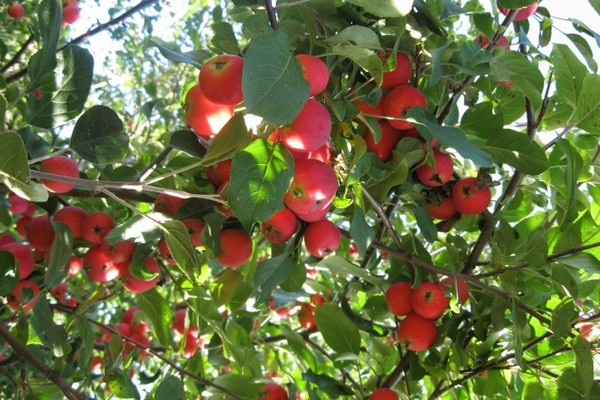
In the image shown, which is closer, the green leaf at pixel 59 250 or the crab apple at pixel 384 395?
the green leaf at pixel 59 250

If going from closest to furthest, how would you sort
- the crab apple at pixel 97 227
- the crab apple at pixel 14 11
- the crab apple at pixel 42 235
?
the crab apple at pixel 97 227 < the crab apple at pixel 42 235 < the crab apple at pixel 14 11

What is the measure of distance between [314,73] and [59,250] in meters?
0.98

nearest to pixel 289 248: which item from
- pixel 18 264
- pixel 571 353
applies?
pixel 18 264

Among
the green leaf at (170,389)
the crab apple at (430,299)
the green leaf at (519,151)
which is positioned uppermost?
the green leaf at (519,151)

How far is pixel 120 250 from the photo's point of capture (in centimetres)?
161

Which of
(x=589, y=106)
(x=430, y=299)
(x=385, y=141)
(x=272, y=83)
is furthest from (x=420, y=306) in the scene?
(x=272, y=83)

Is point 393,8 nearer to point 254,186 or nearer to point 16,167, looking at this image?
point 254,186

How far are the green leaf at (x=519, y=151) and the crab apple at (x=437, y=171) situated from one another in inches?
4.8

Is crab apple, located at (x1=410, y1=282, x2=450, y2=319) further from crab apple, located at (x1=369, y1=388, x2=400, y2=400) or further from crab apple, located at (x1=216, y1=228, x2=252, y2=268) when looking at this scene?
crab apple, located at (x1=216, y1=228, x2=252, y2=268)

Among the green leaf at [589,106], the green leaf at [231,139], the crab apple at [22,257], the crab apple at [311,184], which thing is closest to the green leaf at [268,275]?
the crab apple at [311,184]

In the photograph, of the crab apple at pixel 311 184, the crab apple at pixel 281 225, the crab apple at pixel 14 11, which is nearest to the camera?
the crab apple at pixel 311 184

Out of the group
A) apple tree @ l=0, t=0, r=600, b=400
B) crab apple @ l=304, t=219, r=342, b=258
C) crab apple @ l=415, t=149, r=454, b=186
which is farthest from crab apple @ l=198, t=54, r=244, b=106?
crab apple @ l=415, t=149, r=454, b=186

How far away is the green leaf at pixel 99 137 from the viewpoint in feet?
4.69

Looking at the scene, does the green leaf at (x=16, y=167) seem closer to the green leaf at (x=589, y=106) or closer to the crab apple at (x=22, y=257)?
the crab apple at (x=22, y=257)
